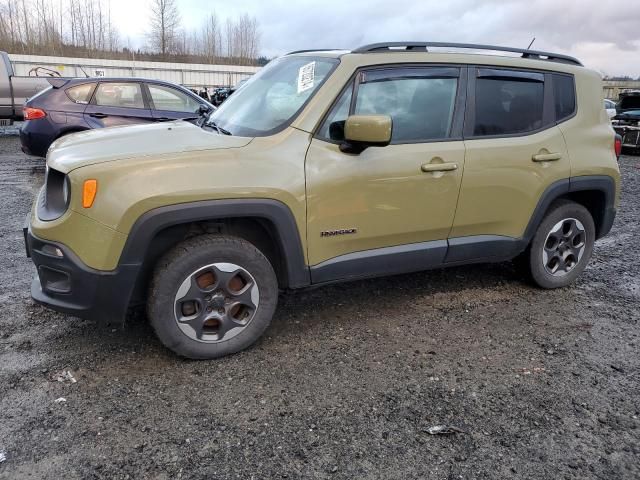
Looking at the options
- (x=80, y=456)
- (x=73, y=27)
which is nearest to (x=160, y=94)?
(x=80, y=456)

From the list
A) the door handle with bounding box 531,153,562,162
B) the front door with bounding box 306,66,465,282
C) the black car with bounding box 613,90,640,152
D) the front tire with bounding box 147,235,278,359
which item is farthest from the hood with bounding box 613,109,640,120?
the front tire with bounding box 147,235,278,359

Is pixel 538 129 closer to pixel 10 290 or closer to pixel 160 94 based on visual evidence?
pixel 10 290

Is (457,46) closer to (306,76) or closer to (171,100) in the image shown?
(306,76)

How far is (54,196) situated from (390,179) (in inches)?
81.0

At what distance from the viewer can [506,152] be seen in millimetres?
3846

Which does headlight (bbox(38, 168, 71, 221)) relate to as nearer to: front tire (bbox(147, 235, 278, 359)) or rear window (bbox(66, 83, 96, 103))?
front tire (bbox(147, 235, 278, 359))

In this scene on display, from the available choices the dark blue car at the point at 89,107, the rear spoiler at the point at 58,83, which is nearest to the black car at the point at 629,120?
the dark blue car at the point at 89,107

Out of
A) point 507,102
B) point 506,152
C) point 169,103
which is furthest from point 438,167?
point 169,103

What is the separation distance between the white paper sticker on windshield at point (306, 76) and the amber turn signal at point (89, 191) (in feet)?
4.78

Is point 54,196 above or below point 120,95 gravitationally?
below

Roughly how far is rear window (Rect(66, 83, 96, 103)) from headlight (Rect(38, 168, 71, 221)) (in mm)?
6202

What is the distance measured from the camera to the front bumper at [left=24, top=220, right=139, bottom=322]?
2.85 meters

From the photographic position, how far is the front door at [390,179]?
327 cm

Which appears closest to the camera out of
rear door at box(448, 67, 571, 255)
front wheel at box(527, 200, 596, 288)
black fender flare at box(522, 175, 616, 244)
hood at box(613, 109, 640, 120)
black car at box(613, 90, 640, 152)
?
rear door at box(448, 67, 571, 255)
